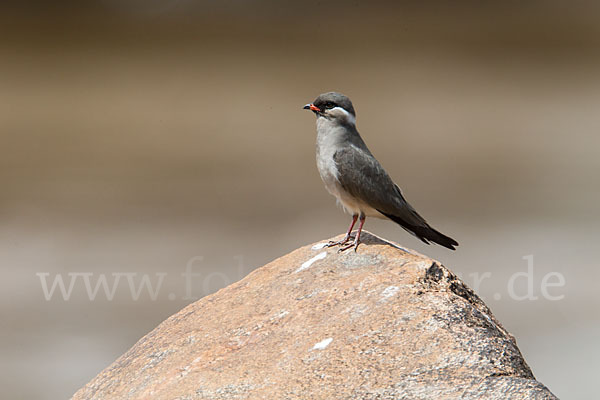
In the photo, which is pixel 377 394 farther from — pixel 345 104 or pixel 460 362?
pixel 345 104

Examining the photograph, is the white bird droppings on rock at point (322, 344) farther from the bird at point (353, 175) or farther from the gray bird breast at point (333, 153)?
the gray bird breast at point (333, 153)

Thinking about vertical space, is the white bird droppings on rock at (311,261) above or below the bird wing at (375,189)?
below

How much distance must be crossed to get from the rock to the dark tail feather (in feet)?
1.17

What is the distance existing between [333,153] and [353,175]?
0.17 metres

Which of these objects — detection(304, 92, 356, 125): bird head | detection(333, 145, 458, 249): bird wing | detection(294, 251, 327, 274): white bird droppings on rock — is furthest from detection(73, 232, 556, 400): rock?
detection(304, 92, 356, 125): bird head

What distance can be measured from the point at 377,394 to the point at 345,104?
5.95ft

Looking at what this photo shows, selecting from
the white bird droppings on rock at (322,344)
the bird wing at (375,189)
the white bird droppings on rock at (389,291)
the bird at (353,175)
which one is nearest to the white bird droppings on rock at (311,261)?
the bird at (353,175)

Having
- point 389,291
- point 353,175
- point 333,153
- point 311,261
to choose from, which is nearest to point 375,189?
point 353,175

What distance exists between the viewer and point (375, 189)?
12.2 feet

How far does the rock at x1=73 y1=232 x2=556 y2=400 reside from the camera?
7.86 ft

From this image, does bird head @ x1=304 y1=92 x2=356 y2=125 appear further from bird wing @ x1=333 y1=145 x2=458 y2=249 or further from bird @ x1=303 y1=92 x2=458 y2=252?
bird wing @ x1=333 y1=145 x2=458 y2=249

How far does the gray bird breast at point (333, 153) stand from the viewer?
3.80 meters

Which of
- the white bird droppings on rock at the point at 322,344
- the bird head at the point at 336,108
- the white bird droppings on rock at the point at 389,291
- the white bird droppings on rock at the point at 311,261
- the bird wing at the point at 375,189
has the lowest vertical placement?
the white bird droppings on rock at the point at 322,344

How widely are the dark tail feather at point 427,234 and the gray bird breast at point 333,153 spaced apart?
109 mm
